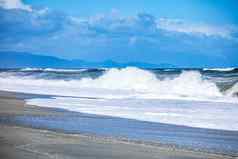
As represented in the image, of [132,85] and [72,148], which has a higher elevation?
[132,85]

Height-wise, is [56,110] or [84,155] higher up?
[56,110]

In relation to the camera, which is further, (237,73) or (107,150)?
(237,73)

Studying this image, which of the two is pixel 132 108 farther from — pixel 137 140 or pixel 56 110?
pixel 137 140

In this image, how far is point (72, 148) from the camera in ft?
28.5

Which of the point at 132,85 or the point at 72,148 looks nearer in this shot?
the point at 72,148

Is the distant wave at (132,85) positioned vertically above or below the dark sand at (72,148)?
above

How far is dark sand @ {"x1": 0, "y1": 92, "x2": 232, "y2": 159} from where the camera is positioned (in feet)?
26.2

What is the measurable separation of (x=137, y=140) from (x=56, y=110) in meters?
6.89

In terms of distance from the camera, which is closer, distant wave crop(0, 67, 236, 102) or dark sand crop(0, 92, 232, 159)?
dark sand crop(0, 92, 232, 159)

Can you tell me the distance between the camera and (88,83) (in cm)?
3984

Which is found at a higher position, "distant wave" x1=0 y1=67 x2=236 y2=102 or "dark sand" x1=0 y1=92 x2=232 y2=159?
"distant wave" x1=0 y1=67 x2=236 y2=102

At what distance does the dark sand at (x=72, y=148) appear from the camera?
8.00m

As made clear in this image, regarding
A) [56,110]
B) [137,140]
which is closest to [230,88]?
[56,110]

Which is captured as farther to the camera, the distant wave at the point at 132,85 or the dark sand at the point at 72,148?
the distant wave at the point at 132,85
